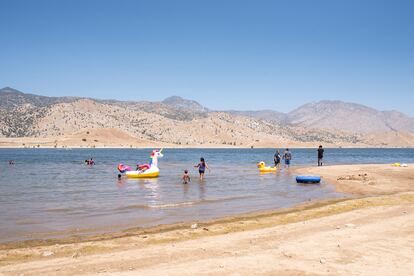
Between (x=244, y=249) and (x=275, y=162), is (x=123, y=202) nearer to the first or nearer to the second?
(x=244, y=249)

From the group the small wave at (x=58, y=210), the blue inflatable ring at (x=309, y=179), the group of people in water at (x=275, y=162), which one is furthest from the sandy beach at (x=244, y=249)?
the group of people in water at (x=275, y=162)

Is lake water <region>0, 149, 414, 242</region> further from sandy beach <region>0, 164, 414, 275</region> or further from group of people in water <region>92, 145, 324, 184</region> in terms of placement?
sandy beach <region>0, 164, 414, 275</region>

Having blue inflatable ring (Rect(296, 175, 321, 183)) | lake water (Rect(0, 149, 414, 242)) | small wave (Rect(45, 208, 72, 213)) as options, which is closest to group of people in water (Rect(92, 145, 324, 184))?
lake water (Rect(0, 149, 414, 242))

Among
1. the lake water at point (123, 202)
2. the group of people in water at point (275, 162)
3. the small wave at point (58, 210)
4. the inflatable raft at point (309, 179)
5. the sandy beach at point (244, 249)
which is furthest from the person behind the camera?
the group of people in water at point (275, 162)

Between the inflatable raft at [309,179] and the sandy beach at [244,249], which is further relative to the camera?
the inflatable raft at [309,179]

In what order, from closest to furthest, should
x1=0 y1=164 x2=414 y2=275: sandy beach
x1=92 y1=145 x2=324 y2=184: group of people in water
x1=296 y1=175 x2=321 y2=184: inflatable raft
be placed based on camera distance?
x1=0 y1=164 x2=414 y2=275: sandy beach < x1=296 y1=175 x2=321 y2=184: inflatable raft < x1=92 y1=145 x2=324 y2=184: group of people in water

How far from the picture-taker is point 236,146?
17075cm

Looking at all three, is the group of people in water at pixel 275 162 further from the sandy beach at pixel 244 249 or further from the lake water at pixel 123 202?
the sandy beach at pixel 244 249

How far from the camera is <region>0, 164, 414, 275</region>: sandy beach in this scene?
8.78 metres

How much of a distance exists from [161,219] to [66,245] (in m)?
4.61

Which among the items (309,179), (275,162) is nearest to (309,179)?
(309,179)

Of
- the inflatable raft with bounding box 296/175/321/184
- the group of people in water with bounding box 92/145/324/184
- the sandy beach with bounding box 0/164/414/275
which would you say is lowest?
the sandy beach with bounding box 0/164/414/275

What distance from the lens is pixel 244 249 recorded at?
33.8 feet

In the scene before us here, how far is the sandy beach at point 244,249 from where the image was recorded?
8.78 m
